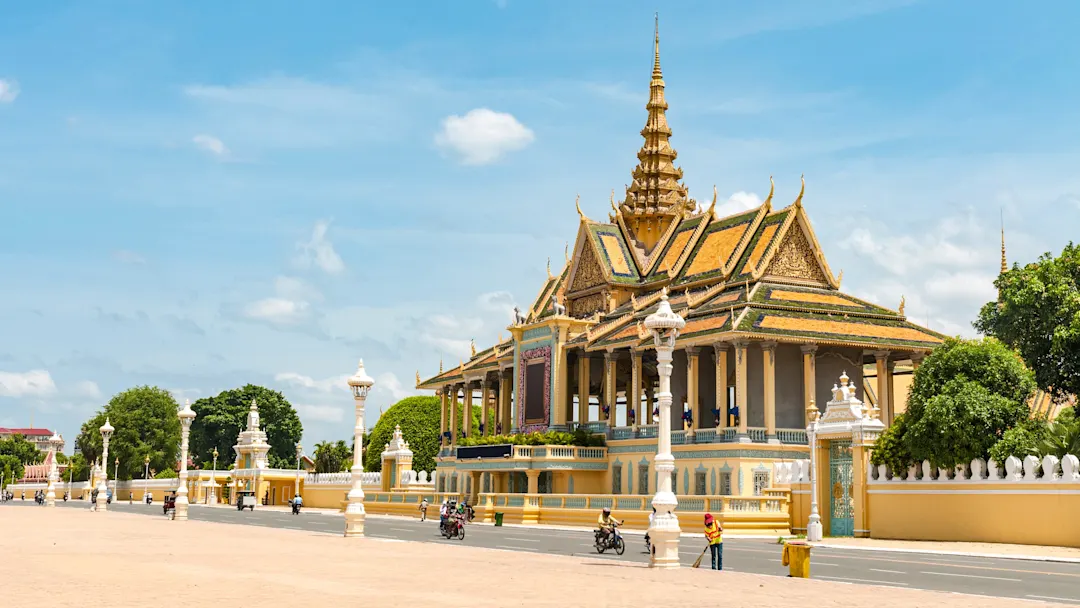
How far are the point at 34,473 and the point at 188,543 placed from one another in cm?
14287

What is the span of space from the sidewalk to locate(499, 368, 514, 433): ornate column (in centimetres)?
3185

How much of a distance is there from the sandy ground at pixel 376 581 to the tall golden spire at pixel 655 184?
39.0 metres

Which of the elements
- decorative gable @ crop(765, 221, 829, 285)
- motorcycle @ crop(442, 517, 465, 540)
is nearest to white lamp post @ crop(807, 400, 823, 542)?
motorcycle @ crop(442, 517, 465, 540)

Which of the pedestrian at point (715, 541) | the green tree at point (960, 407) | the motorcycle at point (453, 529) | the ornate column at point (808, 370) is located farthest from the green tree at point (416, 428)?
the pedestrian at point (715, 541)

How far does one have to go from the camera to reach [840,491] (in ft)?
119

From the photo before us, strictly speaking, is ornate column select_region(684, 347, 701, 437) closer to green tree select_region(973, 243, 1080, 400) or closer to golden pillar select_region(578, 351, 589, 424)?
golden pillar select_region(578, 351, 589, 424)

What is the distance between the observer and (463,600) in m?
15.6

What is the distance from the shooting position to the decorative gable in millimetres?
53688

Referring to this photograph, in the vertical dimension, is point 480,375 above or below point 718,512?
above

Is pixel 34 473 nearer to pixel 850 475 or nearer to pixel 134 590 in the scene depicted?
pixel 850 475

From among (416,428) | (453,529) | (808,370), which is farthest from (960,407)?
(416,428)

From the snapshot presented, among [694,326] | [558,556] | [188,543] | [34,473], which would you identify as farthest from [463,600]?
[34,473]

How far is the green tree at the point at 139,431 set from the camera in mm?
106938

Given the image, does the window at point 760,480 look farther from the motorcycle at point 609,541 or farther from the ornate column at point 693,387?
the motorcycle at point 609,541
